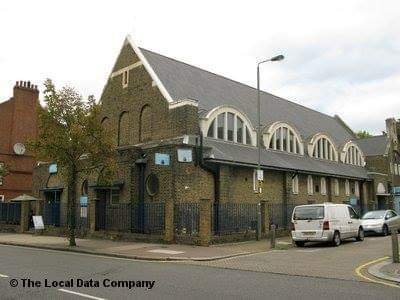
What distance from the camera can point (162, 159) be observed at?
24.4 metres

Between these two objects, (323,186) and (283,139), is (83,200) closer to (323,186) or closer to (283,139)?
(283,139)

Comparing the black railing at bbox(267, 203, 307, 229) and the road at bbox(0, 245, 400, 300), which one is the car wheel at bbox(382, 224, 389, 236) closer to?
the black railing at bbox(267, 203, 307, 229)

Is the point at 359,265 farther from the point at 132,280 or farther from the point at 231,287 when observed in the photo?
the point at 132,280

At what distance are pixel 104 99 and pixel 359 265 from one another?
22.9m

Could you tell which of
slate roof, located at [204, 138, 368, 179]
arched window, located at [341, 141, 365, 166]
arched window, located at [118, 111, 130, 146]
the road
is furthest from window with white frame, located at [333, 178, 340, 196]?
the road

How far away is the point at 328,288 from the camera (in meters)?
10.3

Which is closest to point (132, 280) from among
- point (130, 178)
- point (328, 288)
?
point (328, 288)

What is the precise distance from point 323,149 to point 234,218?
59.2 ft

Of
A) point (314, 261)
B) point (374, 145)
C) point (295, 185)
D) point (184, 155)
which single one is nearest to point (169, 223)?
point (184, 155)

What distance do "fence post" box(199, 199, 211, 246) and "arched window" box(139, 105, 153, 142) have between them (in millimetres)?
8920

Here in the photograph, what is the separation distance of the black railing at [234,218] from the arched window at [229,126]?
5.09m

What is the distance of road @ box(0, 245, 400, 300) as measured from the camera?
928 cm

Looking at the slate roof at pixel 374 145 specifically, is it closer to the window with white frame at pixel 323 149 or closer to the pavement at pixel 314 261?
the window with white frame at pixel 323 149

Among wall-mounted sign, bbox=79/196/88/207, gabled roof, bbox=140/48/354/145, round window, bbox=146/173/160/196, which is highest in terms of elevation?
gabled roof, bbox=140/48/354/145
